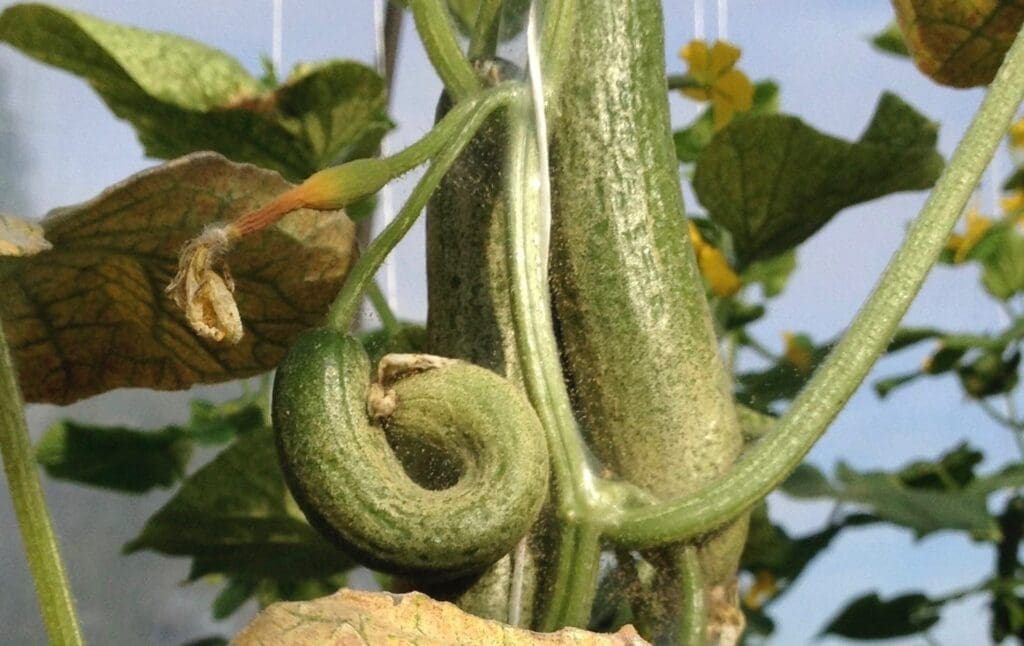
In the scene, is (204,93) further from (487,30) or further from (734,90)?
(734,90)

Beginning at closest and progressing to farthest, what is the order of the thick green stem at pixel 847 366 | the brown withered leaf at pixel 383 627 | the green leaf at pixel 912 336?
the brown withered leaf at pixel 383 627 < the thick green stem at pixel 847 366 < the green leaf at pixel 912 336

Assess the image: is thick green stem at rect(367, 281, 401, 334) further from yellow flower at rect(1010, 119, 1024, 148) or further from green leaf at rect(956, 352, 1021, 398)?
green leaf at rect(956, 352, 1021, 398)

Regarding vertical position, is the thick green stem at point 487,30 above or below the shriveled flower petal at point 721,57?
above

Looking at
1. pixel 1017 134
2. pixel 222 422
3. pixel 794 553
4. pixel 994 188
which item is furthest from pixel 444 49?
pixel 994 188

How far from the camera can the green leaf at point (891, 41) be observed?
3.88ft

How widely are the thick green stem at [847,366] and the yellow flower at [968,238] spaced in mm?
820

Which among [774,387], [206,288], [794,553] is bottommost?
[794,553]

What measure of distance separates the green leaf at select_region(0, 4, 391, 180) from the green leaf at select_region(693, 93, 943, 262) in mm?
258

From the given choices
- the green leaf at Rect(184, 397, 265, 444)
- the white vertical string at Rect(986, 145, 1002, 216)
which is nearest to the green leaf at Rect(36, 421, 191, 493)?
the green leaf at Rect(184, 397, 265, 444)

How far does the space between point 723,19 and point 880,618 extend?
0.97 metres

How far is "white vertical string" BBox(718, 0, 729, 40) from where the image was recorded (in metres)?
1.84

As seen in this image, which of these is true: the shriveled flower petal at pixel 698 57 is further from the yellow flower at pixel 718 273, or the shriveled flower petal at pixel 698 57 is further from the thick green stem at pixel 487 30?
the thick green stem at pixel 487 30

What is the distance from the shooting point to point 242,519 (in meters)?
0.87

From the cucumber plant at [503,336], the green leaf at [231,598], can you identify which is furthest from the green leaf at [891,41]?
the green leaf at [231,598]
